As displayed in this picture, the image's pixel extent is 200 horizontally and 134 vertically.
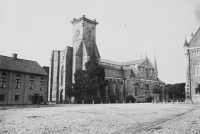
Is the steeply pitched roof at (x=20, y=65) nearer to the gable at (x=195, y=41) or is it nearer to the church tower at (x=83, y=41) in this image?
the church tower at (x=83, y=41)

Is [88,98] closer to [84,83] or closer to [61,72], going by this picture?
[84,83]

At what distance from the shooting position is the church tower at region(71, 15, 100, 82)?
6544 centimetres

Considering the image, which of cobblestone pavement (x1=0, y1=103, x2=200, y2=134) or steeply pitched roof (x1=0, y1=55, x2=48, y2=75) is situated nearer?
cobblestone pavement (x1=0, y1=103, x2=200, y2=134)

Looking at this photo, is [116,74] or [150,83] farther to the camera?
[150,83]

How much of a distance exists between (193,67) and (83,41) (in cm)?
3596

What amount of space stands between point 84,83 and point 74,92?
3.25 m

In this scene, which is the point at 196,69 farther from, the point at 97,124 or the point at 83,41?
the point at 83,41

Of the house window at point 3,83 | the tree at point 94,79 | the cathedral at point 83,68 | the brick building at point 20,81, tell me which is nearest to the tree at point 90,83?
the tree at point 94,79

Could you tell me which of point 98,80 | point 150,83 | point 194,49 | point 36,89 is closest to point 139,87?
point 150,83

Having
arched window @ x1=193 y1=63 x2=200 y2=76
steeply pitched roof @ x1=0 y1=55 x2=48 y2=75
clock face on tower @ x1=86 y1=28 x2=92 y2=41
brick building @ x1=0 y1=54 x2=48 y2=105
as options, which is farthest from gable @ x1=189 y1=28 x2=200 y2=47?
clock face on tower @ x1=86 y1=28 x2=92 y2=41

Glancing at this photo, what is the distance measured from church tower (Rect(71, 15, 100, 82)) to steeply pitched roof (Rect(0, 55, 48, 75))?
882 inches

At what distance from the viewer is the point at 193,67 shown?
41594 millimetres

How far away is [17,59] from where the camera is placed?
4031cm

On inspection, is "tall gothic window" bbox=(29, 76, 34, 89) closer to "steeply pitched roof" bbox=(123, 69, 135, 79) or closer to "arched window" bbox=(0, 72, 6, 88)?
"arched window" bbox=(0, 72, 6, 88)
